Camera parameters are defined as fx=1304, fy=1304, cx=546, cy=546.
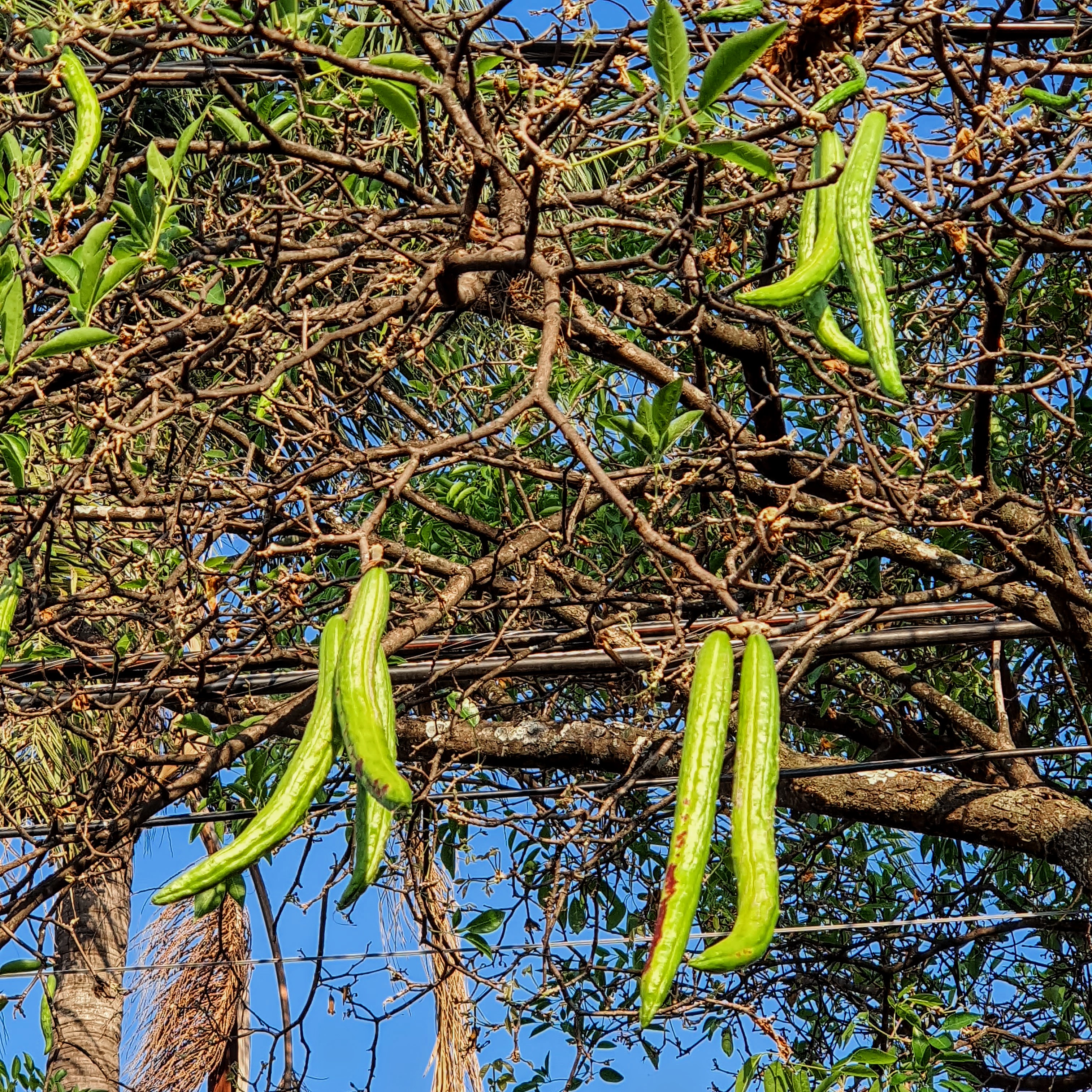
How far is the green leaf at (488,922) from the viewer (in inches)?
145

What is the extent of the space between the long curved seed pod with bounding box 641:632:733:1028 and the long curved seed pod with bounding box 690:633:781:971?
3 centimetres

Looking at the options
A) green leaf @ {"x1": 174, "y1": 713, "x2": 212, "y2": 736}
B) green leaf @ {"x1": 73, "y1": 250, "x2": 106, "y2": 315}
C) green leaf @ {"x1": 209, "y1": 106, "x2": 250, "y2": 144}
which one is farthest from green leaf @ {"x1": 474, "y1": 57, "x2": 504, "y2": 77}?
green leaf @ {"x1": 174, "y1": 713, "x2": 212, "y2": 736}

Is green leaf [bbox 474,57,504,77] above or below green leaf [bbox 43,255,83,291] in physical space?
above

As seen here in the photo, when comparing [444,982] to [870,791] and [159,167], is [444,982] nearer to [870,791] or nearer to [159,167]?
[870,791]

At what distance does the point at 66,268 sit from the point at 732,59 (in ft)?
3.91

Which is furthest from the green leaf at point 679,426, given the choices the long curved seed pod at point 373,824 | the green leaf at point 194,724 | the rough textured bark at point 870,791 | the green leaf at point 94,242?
the rough textured bark at point 870,791

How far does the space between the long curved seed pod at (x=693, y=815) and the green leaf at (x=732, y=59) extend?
0.73 m

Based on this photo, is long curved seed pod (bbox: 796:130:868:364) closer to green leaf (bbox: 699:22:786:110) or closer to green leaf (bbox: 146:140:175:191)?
green leaf (bbox: 699:22:786:110)

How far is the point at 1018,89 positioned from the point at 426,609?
1755mm

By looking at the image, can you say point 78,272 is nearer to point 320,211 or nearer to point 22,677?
point 320,211

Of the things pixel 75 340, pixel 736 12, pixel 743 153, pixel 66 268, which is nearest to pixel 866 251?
pixel 743 153

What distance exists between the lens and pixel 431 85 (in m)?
2.10

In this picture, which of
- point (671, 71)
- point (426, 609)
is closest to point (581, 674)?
point (426, 609)

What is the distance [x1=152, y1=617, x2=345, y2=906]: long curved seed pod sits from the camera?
4.74 feet
